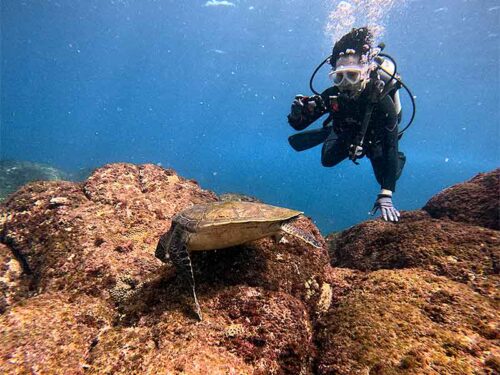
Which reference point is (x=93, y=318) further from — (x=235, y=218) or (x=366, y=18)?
(x=366, y=18)

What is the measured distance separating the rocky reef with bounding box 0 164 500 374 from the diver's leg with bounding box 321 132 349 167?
12.9ft

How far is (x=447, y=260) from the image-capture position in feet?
9.82

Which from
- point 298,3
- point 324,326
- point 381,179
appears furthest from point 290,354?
point 298,3

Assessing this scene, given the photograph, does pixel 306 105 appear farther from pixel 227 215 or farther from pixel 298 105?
pixel 227 215

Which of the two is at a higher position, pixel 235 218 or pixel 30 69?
pixel 30 69

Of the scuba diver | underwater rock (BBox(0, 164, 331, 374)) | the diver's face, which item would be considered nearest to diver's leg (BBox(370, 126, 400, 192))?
the scuba diver

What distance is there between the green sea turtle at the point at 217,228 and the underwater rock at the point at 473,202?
3147 mm

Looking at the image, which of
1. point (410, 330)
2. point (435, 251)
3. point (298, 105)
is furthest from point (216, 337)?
point (298, 105)

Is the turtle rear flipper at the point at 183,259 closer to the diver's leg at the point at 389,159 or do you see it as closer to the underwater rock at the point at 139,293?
the underwater rock at the point at 139,293

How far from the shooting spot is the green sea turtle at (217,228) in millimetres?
2543

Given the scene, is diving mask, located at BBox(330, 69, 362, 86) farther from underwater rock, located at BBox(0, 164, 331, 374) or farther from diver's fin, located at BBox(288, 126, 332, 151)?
underwater rock, located at BBox(0, 164, 331, 374)

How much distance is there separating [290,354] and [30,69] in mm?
87371

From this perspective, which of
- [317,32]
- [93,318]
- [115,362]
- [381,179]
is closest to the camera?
[115,362]

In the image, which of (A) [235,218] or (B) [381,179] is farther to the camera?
(B) [381,179]
